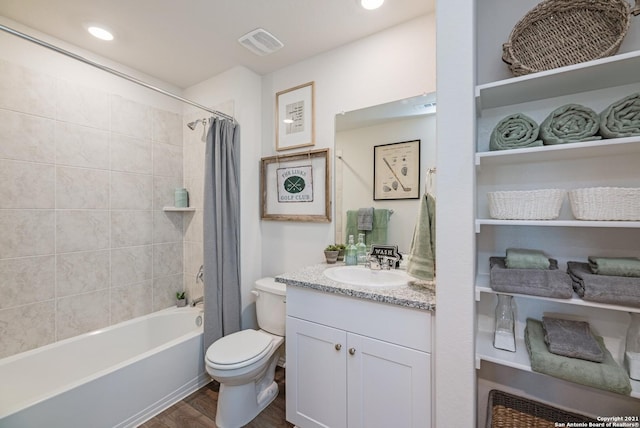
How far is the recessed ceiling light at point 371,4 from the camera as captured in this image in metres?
1.45

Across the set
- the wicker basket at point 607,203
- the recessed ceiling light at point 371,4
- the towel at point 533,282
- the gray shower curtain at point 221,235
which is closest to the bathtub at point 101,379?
the gray shower curtain at point 221,235

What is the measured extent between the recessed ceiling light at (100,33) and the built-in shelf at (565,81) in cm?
225

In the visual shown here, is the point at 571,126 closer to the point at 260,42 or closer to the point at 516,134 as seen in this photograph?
the point at 516,134

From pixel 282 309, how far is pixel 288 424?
663mm

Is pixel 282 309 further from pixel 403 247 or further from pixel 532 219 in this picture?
pixel 532 219

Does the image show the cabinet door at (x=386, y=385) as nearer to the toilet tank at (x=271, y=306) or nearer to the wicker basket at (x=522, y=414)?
the wicker basket at (x=522, y=414)

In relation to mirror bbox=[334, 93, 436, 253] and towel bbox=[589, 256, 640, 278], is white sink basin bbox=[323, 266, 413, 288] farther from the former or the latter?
towel bbox=[589, 256, 640, 278]

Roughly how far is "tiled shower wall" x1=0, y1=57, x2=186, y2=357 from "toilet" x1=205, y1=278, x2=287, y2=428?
3.53 ft

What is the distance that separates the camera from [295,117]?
208cm

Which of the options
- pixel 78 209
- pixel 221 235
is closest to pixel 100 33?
pixel 78 209

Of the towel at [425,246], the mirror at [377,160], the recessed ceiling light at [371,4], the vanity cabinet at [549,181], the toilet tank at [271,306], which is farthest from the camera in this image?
the toilet tank at [271,306]

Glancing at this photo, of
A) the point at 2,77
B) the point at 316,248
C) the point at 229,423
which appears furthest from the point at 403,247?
the point at 2,77

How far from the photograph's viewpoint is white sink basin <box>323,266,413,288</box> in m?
1.51

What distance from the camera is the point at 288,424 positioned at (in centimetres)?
158
